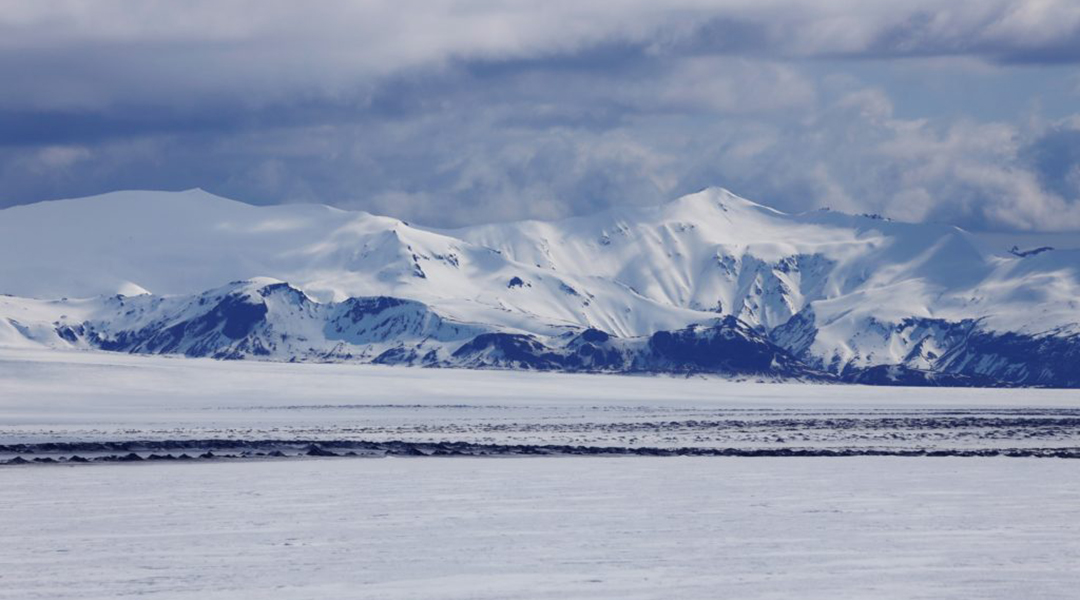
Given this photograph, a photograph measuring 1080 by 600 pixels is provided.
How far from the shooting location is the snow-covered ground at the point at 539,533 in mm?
29750

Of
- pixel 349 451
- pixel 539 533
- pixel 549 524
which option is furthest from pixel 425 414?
pixel 539 533

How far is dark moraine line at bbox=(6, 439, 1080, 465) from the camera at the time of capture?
62750 millimetres

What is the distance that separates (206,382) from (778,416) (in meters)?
Answer: 64.4

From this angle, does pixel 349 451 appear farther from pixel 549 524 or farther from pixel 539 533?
pixel 539 533

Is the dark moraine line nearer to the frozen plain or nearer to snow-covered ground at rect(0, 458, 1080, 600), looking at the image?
the frozen plain

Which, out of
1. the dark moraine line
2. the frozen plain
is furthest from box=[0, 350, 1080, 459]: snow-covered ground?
the dark moraine line

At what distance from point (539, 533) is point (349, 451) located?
30.0 m

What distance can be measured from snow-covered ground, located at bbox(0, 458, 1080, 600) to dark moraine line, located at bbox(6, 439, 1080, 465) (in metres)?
7.47

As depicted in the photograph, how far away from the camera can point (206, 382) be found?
158 m

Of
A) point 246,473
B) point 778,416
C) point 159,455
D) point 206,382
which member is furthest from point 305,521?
point 206,382

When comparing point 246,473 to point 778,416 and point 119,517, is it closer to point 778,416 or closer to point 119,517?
point 119,517

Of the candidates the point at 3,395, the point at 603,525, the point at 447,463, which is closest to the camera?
the point at 603,525

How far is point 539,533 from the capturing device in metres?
36.9

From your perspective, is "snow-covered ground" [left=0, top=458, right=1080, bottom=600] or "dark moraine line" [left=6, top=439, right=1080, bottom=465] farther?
A: "dark moraine line" [left=6, top=439, right=1080, bottom=465]
